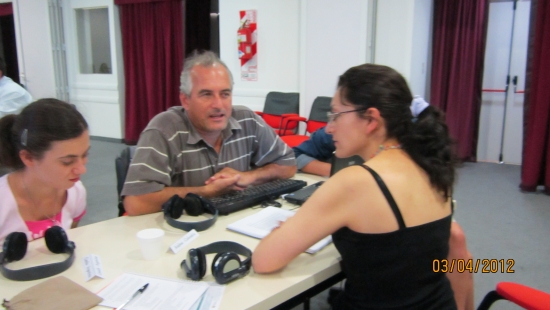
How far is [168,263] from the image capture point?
114 cm

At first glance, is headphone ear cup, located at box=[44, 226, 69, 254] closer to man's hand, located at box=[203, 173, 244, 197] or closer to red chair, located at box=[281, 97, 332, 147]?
man's hand, located at box=[203, 173, 244, 197]

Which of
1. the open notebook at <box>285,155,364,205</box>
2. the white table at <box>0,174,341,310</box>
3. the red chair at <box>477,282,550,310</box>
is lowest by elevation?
the red chair at <box>477,282,550,310</box>

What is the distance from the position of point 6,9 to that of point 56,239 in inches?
304

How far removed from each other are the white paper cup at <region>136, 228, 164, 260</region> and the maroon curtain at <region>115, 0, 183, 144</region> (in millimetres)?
5027

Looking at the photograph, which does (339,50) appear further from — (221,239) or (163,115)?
(221,239)

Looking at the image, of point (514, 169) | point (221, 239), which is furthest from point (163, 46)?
point (221, 239)

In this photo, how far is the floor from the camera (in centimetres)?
247

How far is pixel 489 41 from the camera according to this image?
511 centimetres

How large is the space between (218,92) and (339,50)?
2.87m

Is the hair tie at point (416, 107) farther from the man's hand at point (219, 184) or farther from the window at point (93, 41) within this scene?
the window at point (93, 41)

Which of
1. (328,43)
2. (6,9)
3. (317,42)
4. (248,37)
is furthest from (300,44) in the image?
(6,9)

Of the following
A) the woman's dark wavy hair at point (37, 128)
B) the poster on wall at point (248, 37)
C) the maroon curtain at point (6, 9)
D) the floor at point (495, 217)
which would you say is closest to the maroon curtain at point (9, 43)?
the maroon curtain at point (6, 9)

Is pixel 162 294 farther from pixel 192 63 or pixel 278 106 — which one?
pixel 278 106

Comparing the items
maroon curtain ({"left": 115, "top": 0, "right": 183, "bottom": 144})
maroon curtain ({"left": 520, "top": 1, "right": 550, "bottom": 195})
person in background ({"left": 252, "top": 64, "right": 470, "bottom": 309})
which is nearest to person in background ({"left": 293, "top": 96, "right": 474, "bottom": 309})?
person in background ({"left": 252, "top": 64, "right": 470, "bottom": 309})
